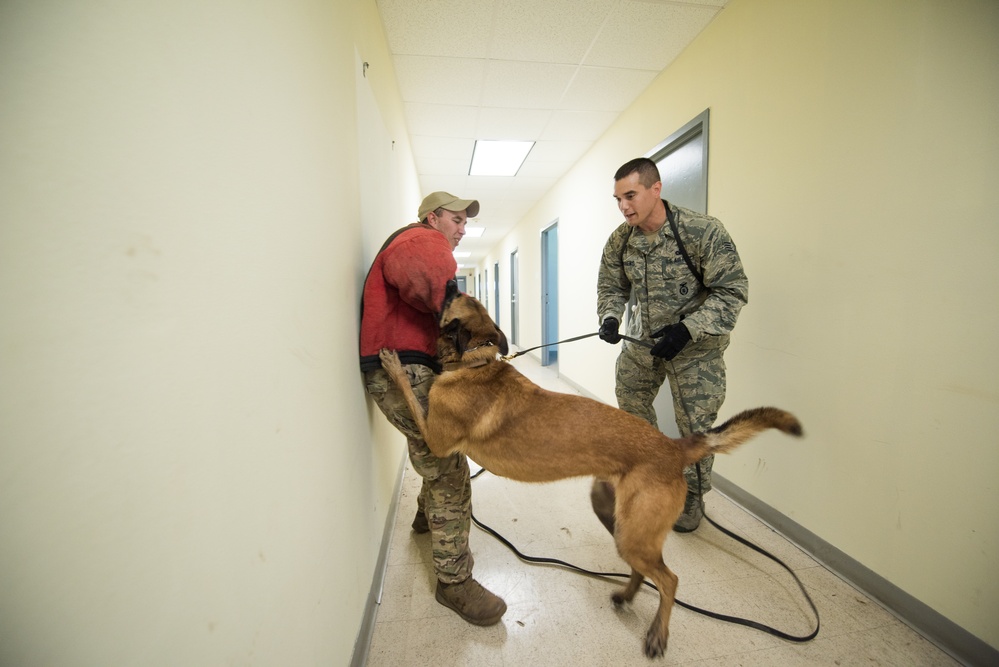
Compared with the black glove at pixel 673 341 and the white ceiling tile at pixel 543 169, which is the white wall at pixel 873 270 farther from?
the white ceiling tile at pixel 543 169

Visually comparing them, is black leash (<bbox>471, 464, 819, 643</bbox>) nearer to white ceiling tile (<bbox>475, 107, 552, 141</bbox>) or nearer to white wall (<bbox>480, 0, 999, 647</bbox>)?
white wall (<bbox>480, 0, 999, 647</bbox>)

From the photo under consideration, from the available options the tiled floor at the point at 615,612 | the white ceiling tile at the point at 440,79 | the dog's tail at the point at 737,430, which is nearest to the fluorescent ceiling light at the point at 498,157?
the white ceiling tile at the point at 440,79

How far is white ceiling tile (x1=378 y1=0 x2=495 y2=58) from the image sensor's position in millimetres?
2348

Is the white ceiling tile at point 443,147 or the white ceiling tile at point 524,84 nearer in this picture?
the white ceiling tile at point 524,84

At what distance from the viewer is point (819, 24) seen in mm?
1801

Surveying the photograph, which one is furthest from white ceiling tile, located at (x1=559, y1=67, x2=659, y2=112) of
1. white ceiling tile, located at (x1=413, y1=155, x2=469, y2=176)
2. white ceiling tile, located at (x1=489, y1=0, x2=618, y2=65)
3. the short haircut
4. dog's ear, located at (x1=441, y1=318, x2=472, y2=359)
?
dog's ear, located at (x1=441, y1=318, x2=472, y2=359)

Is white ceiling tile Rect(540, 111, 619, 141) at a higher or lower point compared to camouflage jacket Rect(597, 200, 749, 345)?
higher

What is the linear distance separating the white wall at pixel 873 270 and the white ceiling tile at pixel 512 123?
170 centimetres

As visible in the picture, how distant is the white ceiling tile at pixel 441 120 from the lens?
3631 mm

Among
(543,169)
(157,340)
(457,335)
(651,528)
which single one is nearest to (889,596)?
(651,528)

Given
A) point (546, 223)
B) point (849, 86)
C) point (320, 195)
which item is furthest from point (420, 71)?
point (546, 223)

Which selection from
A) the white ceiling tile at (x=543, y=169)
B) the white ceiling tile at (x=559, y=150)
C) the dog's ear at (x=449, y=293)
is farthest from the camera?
the white ceiling tile at (x=543, y=169)

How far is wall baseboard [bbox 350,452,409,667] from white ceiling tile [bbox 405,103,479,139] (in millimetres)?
3593

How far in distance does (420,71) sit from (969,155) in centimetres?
335
